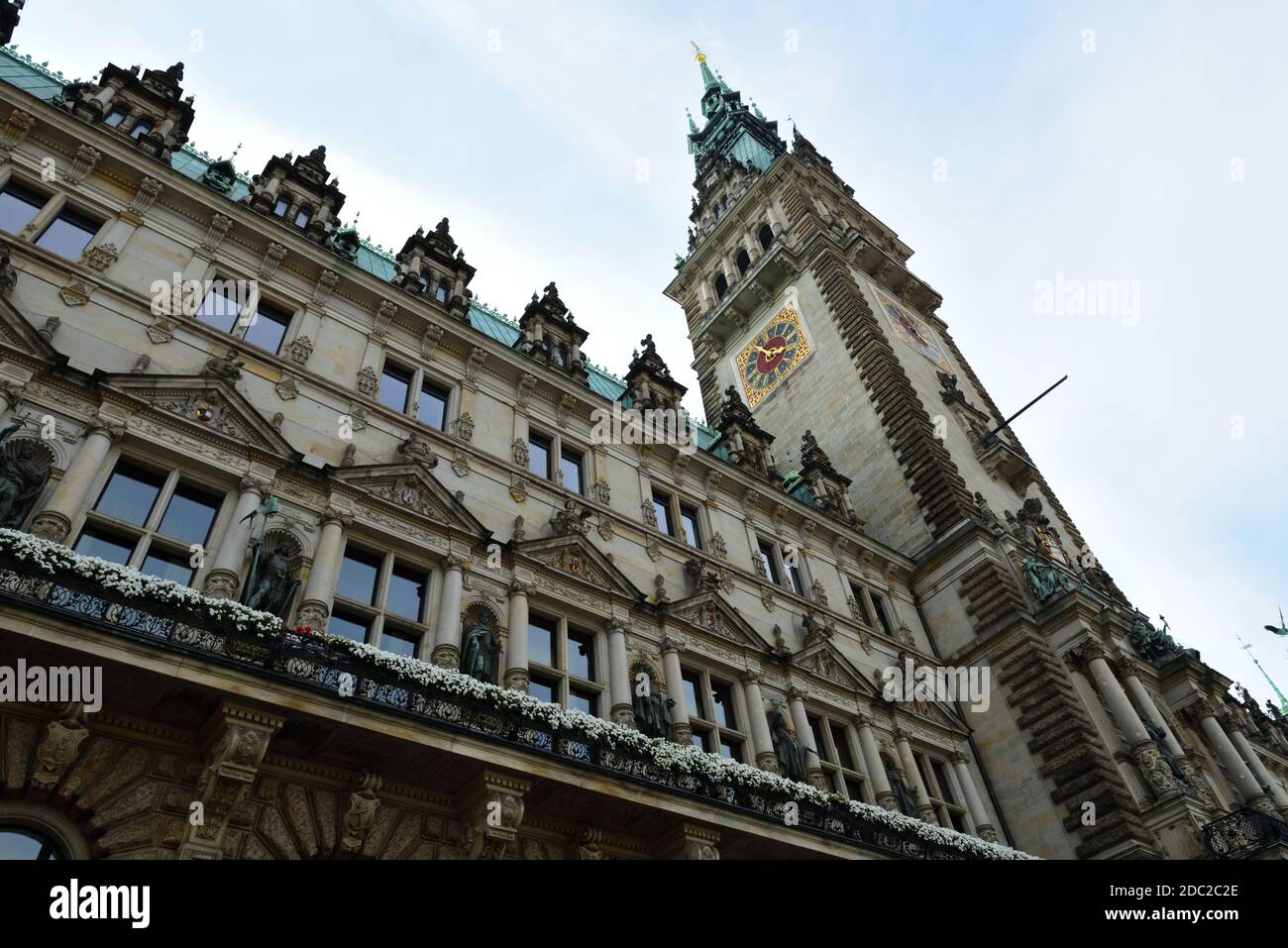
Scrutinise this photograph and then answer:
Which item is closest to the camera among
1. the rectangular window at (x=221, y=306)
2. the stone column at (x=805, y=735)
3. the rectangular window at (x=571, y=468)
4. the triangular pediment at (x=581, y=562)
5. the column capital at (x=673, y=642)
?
the rectangular window at (x=221, y=306)

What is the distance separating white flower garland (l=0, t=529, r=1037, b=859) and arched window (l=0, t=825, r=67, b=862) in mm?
2841

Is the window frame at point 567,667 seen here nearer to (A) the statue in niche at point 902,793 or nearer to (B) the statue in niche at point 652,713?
(B) the statue in niche at point 652,713

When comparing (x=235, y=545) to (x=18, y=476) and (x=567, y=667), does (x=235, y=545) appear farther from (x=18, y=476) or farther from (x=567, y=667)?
(x=567, y=667)

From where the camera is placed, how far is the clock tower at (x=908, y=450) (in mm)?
22203

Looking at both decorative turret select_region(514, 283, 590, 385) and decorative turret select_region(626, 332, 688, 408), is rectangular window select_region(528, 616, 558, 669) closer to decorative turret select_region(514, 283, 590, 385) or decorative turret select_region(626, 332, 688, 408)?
decorative turret select_region(514, 283, 590, 385)

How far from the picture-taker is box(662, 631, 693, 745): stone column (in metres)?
16.7

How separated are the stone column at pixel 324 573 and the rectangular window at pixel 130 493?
99.7 inches

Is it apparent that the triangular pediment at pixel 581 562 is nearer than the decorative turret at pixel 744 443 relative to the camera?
Yes

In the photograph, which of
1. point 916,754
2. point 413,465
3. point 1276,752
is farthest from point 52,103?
point 1276,752

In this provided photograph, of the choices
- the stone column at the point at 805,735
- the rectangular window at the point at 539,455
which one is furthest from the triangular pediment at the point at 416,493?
the stone column at the point at 805,735

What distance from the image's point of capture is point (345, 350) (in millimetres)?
18609

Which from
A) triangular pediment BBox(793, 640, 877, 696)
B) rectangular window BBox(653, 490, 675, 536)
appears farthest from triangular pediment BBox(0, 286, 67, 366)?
triangular pediment BBox(793, 640, 877, 696)
